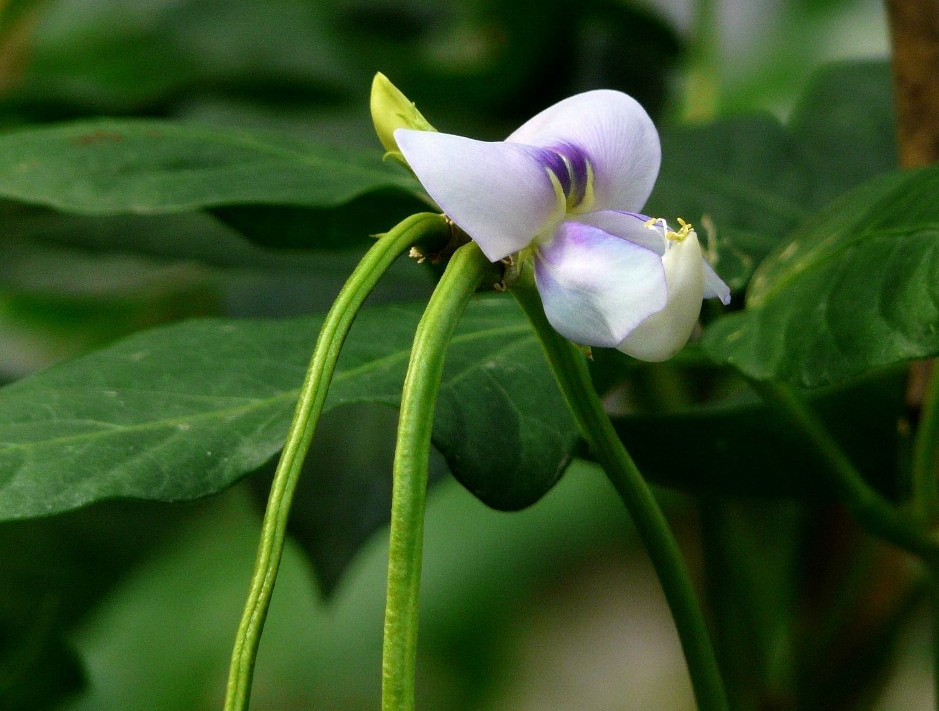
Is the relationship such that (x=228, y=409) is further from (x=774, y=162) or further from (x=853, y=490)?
(x=774, y=162)

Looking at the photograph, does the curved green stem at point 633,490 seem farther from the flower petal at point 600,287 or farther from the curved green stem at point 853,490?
the curved green stem at point 853,490

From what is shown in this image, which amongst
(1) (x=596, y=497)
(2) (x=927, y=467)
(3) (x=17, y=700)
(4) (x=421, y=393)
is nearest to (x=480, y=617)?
(1) (x=596, y=497)

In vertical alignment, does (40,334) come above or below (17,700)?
below

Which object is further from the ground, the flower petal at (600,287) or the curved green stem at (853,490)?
the flower petal at (600,287)

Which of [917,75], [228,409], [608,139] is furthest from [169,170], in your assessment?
[917,75]

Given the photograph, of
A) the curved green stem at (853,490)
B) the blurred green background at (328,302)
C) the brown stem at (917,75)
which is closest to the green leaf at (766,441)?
the curved green stem at (853,490)

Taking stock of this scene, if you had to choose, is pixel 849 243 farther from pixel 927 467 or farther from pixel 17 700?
pixel 17 700

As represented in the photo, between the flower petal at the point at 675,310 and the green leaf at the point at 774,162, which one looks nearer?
the flower petal at the point at 675,310
